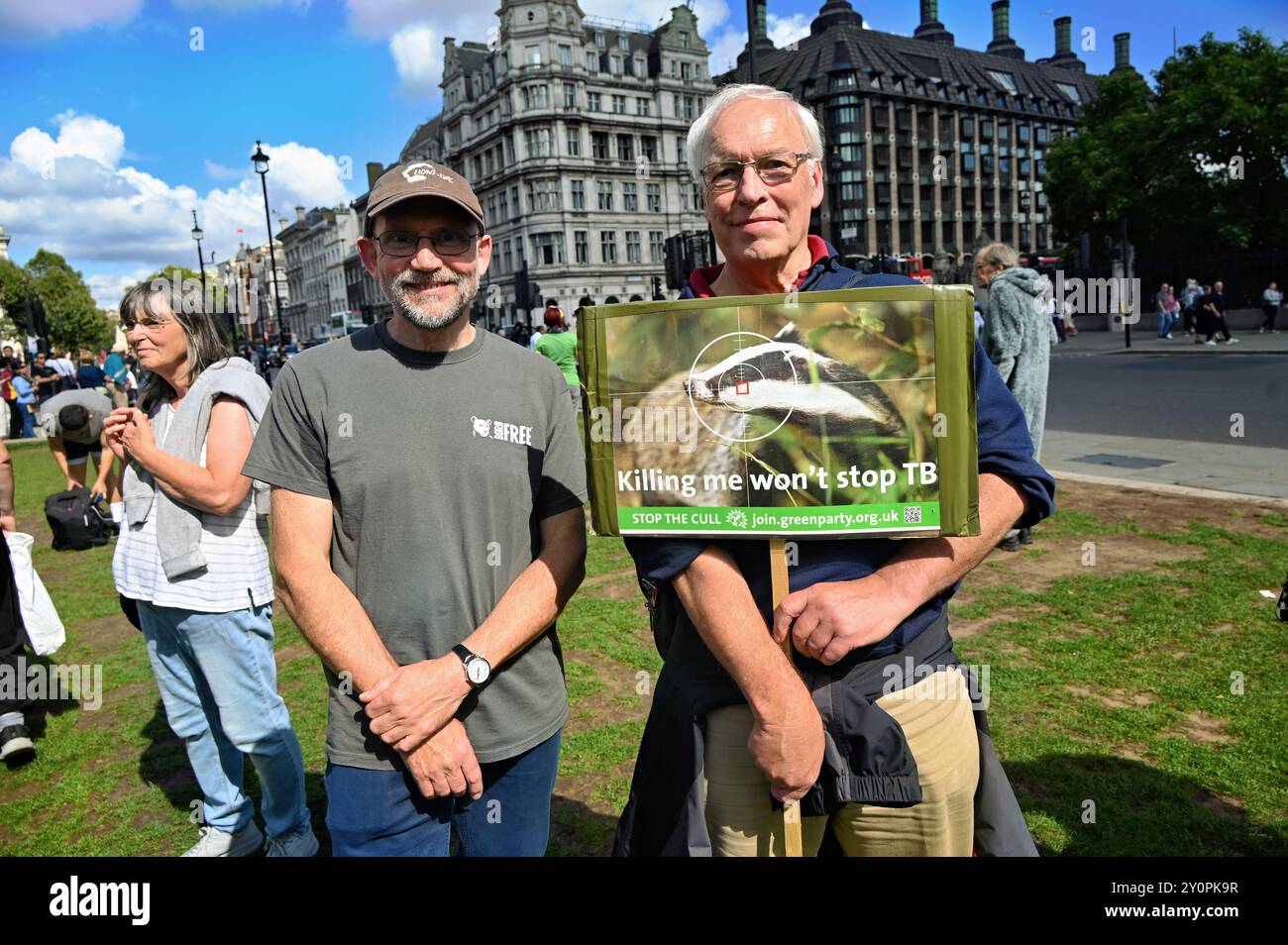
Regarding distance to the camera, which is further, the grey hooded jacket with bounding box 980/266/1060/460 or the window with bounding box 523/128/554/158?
the window with bounding box 523/128/554/158

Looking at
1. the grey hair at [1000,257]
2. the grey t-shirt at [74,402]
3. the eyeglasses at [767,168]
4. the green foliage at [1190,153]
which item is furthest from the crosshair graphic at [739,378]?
the green foliage at [1190,153]

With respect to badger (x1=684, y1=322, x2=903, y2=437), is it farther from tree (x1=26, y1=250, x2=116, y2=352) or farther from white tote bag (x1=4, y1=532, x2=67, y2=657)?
tree (x1=26, y1=250, x2=116, y2=352)

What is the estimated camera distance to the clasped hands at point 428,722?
209 cm

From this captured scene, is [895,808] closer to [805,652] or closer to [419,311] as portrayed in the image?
[805,652]

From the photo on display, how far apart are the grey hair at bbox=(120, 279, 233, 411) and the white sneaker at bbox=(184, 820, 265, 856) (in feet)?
5.79

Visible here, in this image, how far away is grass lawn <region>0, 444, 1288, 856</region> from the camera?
11.6 feet

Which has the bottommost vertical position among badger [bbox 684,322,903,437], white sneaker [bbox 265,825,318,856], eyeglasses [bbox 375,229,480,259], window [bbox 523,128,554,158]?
white sneaker [bbox 265,825,318,856]

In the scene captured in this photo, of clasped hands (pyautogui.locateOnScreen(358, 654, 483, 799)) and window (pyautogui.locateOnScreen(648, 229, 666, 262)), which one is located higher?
window (pyautogui.locateOnScreen(648, 229, 666, 262))

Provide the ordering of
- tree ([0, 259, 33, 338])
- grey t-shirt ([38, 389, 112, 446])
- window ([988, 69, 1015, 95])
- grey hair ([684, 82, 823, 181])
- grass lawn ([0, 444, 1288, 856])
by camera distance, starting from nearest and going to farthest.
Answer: grey hair ([684, 82, 823, 181]) → grass lawn ([0, 444, 1288, 856]) → grey t-shirt ([38, 389, 112, 446]) → tree ([0, 259, 33, 338]) → window ([988, 69, 1015, 95])

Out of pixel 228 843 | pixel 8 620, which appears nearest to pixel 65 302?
pixel 8 620

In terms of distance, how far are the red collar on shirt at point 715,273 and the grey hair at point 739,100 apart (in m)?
0.20

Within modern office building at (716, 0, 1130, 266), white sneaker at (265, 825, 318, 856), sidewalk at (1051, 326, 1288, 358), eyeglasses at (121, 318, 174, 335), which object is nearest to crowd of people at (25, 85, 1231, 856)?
eyeglasses at (121, 318, 174, 335)

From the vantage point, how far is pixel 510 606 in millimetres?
2225
